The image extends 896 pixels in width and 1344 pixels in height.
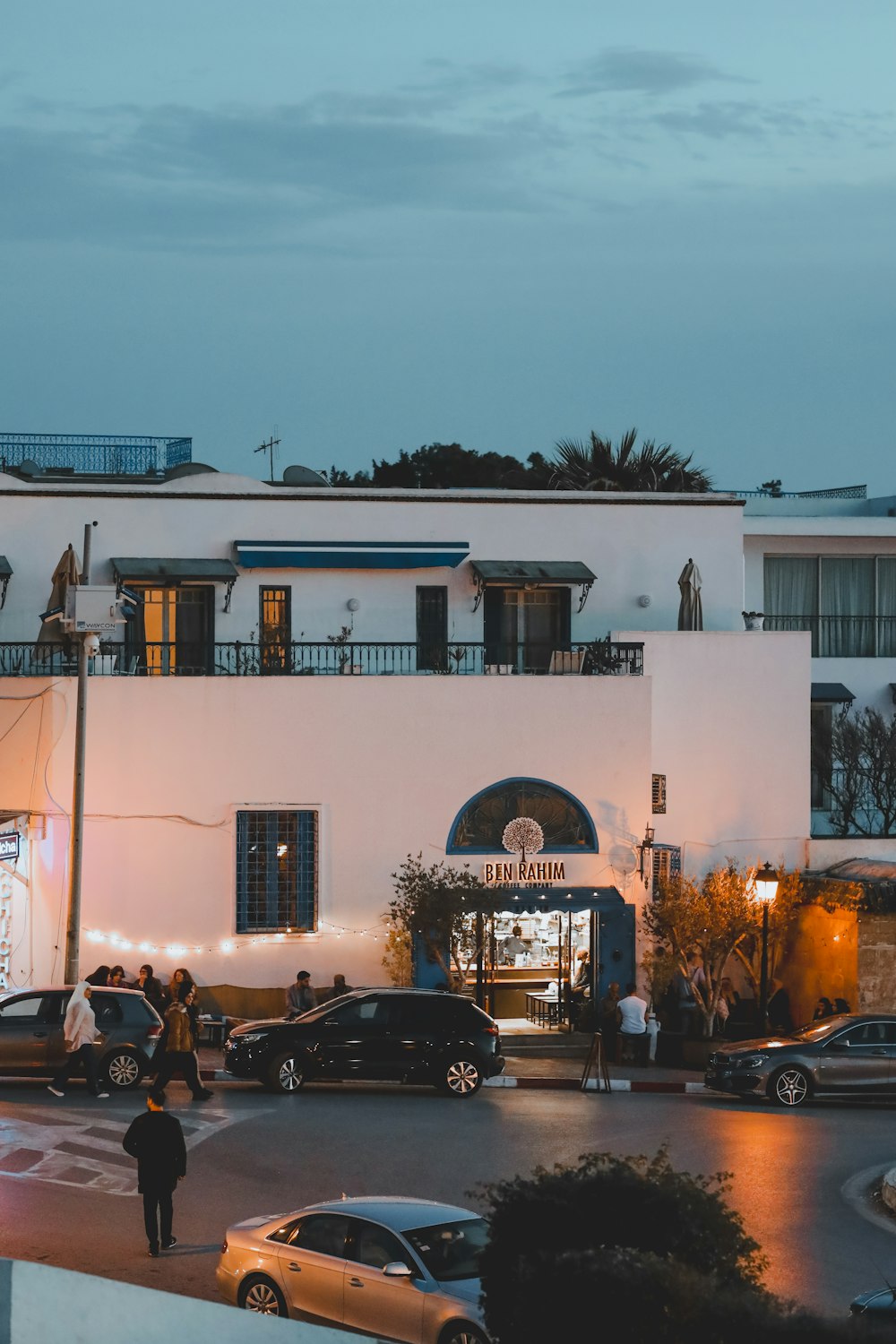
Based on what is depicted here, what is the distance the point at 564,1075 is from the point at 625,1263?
1828 centimetres

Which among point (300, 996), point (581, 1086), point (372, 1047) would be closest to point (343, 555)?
point (300, 996)

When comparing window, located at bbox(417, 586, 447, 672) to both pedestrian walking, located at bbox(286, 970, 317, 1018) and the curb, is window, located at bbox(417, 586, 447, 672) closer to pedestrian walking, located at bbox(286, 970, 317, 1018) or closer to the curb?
pedestrian walking, located at bbox(286, 970, 317, 1018)

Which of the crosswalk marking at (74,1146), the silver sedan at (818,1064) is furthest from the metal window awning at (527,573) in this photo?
the crosswalk marking at (74,1146)

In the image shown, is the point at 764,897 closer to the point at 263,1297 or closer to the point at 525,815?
the point at 525,815

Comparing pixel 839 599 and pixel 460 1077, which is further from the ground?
pixel 839 599

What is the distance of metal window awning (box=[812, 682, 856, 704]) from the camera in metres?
41.1

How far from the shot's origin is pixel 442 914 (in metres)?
29.5

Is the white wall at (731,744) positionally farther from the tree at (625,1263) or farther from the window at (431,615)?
the tree at (625,1263)

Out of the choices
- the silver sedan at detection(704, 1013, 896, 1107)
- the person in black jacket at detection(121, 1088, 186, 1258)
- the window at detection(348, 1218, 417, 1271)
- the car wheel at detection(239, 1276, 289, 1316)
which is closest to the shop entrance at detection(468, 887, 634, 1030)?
the silver sedan at detection(704, 1013, 896, 1107)

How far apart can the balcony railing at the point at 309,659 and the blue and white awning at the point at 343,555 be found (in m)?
1.56

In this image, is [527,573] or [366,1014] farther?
[527,573]

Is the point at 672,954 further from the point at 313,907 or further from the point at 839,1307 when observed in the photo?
the point at 839,1307

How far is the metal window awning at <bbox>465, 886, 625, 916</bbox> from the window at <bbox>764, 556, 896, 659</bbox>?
47.2ft

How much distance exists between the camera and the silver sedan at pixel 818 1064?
25.6 m
